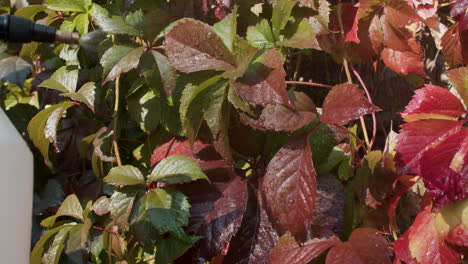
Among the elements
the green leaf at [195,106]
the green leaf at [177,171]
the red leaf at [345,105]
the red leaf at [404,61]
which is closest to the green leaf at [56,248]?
the green leaf at [177,171]

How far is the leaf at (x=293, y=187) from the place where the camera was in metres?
0.89

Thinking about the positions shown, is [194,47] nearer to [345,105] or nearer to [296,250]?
[345,105]

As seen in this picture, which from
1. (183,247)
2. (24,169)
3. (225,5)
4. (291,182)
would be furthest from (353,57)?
(24,169)

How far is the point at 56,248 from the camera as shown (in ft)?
4.05

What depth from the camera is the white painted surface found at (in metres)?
0.67

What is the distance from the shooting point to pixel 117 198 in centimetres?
107

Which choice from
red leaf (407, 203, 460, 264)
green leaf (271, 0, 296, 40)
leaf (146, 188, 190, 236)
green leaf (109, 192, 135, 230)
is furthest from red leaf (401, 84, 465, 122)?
green leaf (109, 192, 135, 230)

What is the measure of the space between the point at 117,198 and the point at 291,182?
34cm

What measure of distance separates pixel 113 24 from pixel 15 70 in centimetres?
A: 47

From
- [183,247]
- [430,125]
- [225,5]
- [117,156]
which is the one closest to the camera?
[430,125]

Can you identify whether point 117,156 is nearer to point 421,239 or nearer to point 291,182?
point 291,182

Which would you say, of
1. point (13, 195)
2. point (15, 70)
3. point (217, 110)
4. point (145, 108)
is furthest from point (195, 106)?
point (15, 70)

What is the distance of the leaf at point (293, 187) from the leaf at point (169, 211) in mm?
160

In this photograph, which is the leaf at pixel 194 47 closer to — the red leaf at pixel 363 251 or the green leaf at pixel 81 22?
the red leaf at pixel 363 251
